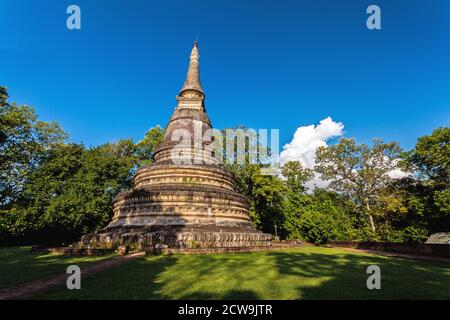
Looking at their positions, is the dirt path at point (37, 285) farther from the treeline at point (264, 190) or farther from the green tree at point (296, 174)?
the green tree at point (296, 174)

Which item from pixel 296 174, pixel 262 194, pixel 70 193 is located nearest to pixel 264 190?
pixel 262 194

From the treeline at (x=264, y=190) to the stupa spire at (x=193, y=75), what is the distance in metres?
11.0

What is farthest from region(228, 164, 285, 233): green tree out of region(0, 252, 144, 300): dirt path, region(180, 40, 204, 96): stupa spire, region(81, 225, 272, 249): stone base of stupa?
region(0, 252, 144, 300): dirt path

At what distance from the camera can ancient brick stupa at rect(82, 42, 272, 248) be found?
15.9 m

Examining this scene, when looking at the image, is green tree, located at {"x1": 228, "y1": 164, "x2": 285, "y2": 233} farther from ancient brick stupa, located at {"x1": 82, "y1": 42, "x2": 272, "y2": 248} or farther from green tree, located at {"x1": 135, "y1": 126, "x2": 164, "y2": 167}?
green tree, located at {"x1": 135, "y1": 126, "x2": 164, "y2": 167}

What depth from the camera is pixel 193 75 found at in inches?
1264

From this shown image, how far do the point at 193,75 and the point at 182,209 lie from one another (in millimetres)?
18620

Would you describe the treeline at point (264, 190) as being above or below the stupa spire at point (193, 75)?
below

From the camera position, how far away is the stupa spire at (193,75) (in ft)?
101

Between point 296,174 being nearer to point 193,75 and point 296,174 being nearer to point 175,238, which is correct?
point 193,75

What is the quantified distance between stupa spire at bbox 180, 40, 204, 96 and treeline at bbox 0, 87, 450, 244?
11039 millimetres

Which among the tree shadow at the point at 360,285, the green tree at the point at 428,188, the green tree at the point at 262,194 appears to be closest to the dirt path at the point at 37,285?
the tree shadow at the point at 360,285

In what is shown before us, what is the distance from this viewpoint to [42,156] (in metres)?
29.2
